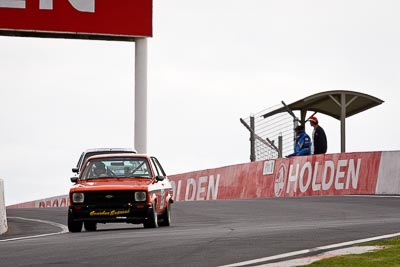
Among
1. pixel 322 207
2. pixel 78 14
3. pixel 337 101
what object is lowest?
pixel 322 207

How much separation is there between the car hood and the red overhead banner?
57.6 feet

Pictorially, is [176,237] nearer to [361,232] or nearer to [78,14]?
[361,232]

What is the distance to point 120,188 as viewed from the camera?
61.7ft

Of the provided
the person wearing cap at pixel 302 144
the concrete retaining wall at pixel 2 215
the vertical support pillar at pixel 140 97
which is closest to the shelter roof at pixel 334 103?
the person wearing cap at pixel 302 144

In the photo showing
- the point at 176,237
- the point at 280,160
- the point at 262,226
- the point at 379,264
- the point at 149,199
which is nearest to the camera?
the point at 379,264

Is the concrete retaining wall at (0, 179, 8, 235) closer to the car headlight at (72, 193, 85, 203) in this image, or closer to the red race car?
the red race car

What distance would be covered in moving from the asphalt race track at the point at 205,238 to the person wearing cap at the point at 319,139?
5418mm

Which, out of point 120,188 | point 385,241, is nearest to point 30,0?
point 120,188

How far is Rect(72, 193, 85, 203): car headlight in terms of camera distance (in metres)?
18.8

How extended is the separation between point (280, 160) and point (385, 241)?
1871cm

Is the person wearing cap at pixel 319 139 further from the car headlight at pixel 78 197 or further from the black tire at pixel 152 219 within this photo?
the car headlight at pixel 78 197

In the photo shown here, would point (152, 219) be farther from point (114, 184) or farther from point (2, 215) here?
point (2, 215)

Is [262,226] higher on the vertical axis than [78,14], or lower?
lower

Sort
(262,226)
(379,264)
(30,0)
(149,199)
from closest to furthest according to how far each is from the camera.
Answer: (379,264), (262,226), (149,199), (30,0)
